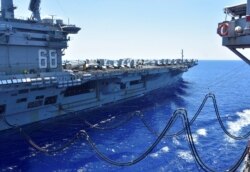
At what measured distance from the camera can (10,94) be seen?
78.3 ft

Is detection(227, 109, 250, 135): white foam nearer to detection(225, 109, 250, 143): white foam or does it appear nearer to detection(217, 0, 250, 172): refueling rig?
detection(225, 109, 250, 143): white foam

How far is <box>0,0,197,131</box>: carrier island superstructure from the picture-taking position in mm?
24609

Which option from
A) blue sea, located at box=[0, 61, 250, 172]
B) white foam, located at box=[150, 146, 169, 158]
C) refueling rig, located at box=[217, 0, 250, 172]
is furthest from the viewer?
white foam, located at box=[150, 146, 169, 158]

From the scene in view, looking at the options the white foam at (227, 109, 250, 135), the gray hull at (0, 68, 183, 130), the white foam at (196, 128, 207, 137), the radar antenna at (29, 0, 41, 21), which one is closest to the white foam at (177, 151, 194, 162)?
the white foam at (196, 128, 207, 137)

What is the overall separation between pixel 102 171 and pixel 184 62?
55536 millimetres

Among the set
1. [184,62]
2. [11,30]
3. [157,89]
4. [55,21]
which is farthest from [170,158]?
[184,62]

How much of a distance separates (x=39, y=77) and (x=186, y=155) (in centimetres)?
1347

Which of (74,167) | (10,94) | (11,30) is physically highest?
(11,30)

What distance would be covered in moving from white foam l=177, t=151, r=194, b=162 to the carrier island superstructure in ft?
37.7

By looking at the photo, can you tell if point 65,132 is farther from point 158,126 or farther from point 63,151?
point 158,126

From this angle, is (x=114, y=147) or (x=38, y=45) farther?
(x=38, y=45)

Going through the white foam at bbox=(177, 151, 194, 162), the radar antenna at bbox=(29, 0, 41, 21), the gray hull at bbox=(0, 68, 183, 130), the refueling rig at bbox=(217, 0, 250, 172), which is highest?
the radar antenna at bbox=(29, 0, 41, 21)

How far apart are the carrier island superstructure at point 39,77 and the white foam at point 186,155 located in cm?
1149

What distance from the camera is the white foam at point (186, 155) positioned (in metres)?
20.2
